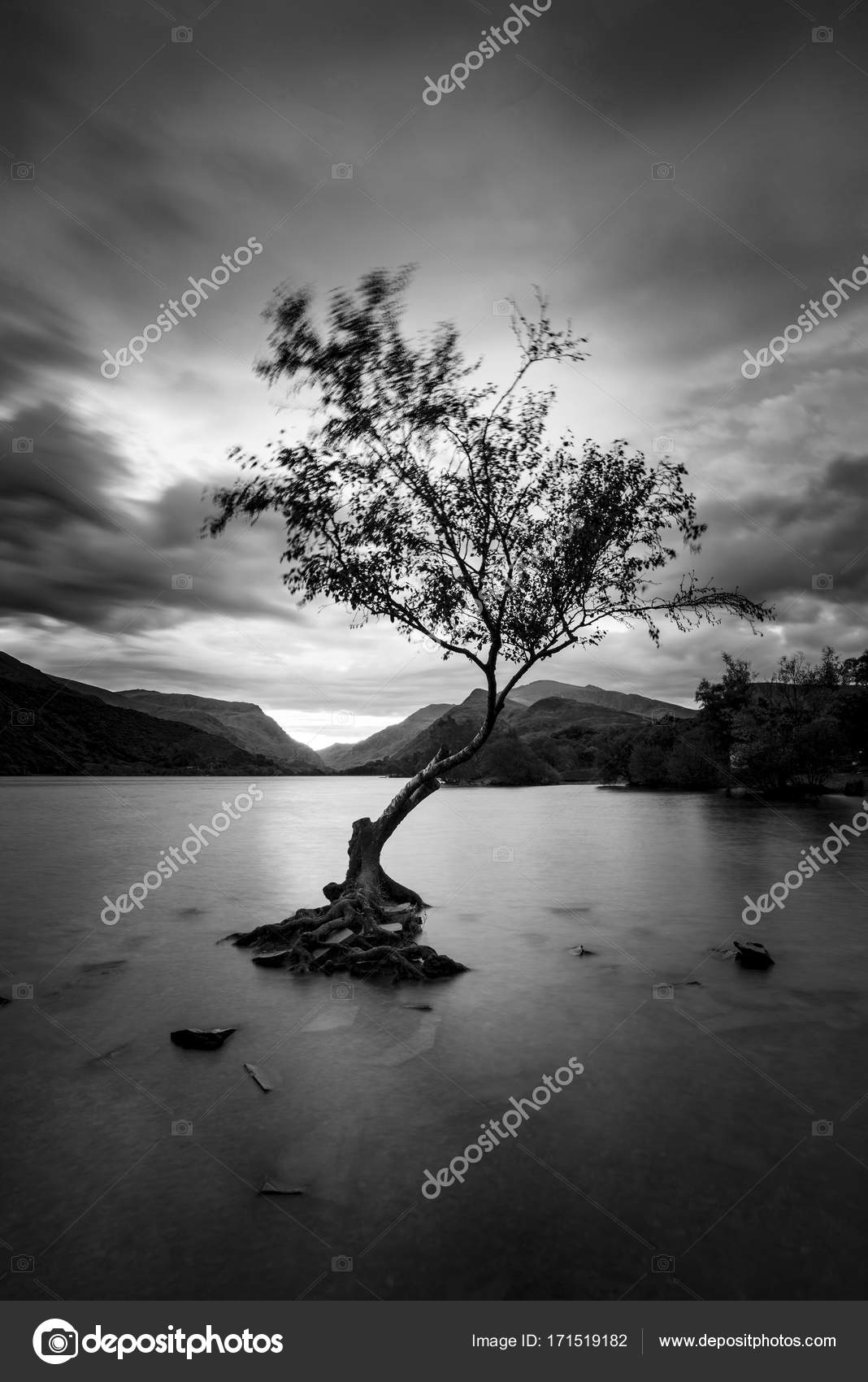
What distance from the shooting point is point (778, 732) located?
84.2 meters

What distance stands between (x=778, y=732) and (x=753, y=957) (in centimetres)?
7597

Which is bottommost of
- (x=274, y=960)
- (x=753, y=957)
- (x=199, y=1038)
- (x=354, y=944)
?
(x=274, y=960)

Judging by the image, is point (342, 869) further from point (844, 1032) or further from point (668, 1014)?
point (844, 1032)

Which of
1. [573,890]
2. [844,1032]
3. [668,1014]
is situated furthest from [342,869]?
[844,1032]

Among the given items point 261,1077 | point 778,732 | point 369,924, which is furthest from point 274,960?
point 778,732

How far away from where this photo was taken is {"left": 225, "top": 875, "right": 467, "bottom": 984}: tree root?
1650cm
